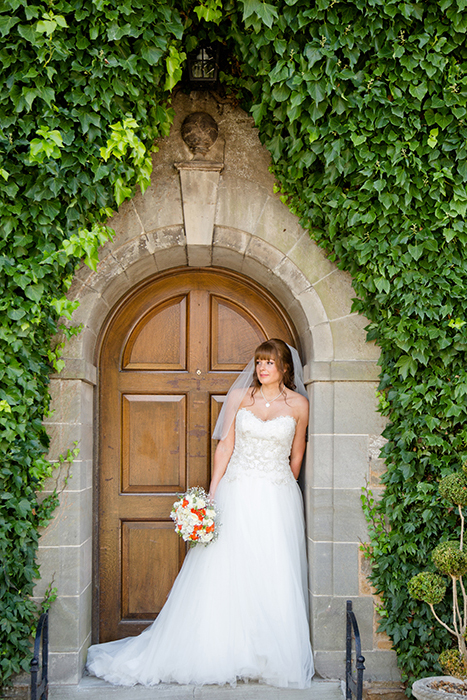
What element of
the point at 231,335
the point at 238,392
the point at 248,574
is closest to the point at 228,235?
the point at 231,335

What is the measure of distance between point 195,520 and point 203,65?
279 centimetres

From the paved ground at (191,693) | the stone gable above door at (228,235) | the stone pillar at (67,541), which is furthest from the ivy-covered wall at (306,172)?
the paved ground at (191,693)

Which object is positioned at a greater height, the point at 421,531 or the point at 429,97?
the point at 429,97

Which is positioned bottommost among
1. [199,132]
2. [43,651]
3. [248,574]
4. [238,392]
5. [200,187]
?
[43,651]

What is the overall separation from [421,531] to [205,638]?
1401 mm

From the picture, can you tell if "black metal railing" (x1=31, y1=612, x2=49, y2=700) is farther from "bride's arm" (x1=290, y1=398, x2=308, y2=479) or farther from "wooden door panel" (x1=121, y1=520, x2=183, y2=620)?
A: "bride's arm" (x1=290, y1=398, x2=308, y2=479)

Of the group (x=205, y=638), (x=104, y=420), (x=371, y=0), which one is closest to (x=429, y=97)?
(x=371, y=0)

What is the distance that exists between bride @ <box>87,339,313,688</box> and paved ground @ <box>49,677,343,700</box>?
0.15 feet

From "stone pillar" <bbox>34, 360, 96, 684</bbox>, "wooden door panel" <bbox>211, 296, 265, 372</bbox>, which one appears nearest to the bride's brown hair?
"wooden door panel" <bbox>211, 296, 265, 372</bbox>

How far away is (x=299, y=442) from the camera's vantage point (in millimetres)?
4012

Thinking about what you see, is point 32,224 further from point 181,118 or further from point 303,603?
point 303,603

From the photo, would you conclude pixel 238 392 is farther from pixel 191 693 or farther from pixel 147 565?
pixel 191 693

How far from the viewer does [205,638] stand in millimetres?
3518

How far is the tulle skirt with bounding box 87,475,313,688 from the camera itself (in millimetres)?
3486
